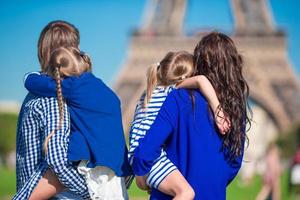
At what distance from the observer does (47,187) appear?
3.77 meters

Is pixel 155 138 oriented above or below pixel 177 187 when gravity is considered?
above

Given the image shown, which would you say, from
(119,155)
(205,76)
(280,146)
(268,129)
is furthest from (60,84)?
(268,129)

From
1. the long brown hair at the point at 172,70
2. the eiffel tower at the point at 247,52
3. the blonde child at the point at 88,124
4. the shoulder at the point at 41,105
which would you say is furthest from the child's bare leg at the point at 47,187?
the eiffel tower at the point at 247,52

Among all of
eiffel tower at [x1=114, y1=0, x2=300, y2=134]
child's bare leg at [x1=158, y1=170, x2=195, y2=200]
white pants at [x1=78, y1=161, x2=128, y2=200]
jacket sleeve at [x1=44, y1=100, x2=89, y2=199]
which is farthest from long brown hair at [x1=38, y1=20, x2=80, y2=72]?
eiffel tower at [x1=114, y1=0, x2=300, y2=134]

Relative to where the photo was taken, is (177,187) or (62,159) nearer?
(177,187)

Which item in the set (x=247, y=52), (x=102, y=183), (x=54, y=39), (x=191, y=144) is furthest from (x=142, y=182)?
(x=247, y=52)

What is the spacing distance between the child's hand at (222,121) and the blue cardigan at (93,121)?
488mm

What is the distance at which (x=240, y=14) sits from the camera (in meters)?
41.5

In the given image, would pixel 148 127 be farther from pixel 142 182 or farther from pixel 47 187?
pixel 47 187

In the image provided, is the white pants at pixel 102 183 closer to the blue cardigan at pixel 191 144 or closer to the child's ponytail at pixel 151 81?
the blue cardigan at pixel 191 144

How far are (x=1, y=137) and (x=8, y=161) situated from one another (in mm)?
1974

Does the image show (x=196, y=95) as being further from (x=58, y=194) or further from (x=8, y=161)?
(x=8, y=161)

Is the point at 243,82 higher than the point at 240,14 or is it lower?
lower

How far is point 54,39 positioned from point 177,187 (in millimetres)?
1022
